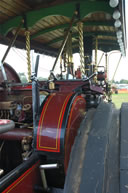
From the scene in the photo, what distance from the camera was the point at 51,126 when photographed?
1393mm

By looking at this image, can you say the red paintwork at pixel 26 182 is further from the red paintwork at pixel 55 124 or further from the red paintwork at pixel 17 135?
the red paintwork at pixel 17 135

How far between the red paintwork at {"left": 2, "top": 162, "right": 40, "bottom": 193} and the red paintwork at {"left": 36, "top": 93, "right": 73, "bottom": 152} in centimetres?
17

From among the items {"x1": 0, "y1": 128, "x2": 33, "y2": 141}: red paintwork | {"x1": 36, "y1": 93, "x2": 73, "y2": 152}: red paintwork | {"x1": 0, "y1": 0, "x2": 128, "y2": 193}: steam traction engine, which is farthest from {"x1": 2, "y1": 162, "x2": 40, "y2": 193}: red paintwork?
{"x1": 0, "y1": 128, "x2": 33, "y2": 141}: red paintwork

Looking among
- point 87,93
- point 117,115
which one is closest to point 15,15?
point 87,93

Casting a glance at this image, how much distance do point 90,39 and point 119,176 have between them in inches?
171

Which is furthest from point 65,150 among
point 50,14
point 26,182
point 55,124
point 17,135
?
point 50,14

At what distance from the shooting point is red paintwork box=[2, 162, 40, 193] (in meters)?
1.07

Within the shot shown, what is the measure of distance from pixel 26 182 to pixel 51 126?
1.45ft

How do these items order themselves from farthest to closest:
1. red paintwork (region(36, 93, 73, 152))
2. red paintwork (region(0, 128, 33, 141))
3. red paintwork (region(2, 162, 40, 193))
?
red paintwork (region(0, 128, 33, 141)) → red paintwork (region(36, 93, 73, 152)) → red paintwork (region(2, 162, 40, 193))

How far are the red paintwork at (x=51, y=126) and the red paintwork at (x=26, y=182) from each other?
6.7 inches

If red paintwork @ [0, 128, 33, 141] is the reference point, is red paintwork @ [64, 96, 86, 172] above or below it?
above

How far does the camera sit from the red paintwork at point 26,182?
1.07m

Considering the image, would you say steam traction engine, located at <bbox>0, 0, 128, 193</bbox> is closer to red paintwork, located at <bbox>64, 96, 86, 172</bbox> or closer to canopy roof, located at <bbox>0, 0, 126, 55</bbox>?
red paintwork, located at <bbox>64, 96, 86, 172</bbox>

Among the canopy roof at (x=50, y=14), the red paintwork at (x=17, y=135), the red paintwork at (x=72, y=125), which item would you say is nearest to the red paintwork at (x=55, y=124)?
the red paintwork at (x=72, y=125)
